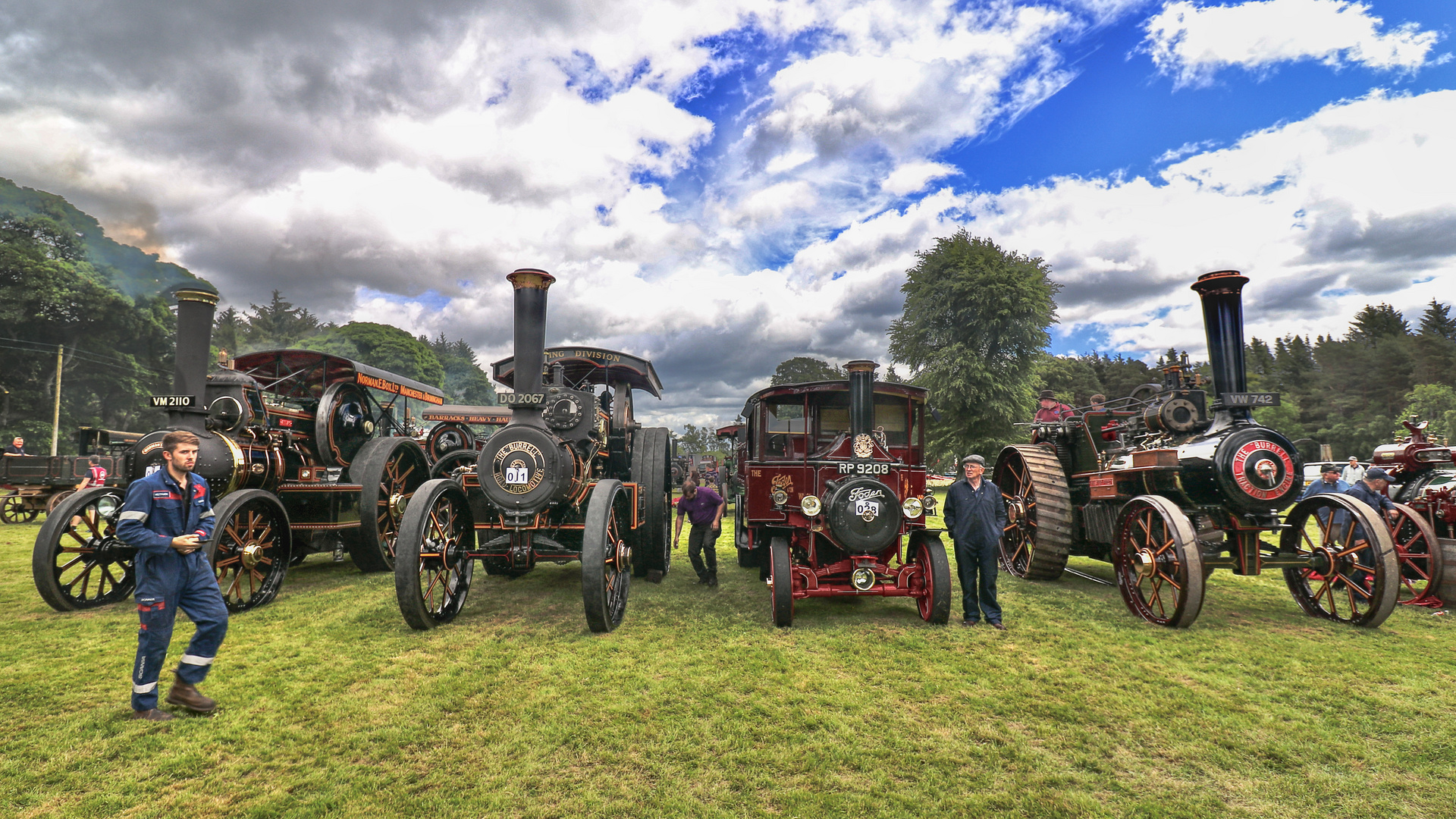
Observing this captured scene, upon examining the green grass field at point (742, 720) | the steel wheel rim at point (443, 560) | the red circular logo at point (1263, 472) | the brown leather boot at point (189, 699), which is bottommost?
the green grass field at point (742, 720)

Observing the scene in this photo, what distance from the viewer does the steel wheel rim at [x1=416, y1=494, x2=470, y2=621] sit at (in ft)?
17.7

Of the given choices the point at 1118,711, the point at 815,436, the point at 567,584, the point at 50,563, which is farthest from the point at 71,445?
the point at 1118,711

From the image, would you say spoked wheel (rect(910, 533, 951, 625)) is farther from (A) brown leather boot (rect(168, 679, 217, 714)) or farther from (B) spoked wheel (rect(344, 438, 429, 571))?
(B) spoked wheel (rect(344, 438, 429, 571))

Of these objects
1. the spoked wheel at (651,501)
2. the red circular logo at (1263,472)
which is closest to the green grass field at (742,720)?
the red circular logo at (1263,472)

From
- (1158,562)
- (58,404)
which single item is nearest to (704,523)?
(1158,562)

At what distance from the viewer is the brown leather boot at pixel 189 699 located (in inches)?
137

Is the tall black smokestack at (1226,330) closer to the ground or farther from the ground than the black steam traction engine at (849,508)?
farther from the ground

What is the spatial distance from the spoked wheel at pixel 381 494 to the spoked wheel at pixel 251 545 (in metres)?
1.04

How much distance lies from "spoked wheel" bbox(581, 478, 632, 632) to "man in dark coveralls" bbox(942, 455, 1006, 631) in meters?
2.98

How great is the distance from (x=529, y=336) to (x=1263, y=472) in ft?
22.3

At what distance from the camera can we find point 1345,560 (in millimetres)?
5602

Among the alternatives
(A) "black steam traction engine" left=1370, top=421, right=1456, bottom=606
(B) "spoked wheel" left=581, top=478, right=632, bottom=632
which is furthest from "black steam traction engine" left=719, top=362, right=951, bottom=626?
(A) "black steam traction engine" left=1370, top=421, right=1456, bottom=606

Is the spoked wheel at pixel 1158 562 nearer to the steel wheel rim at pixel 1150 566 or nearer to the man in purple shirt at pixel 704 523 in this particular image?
the steel wheel rim at pixel 1150 566

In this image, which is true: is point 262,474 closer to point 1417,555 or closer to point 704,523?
point 704,523
